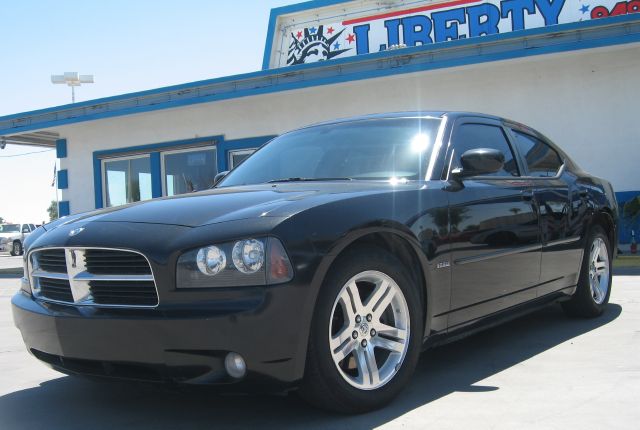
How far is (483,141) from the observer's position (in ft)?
14.6

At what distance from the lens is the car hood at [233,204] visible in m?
2.96

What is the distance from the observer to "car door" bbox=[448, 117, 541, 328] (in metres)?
3.68

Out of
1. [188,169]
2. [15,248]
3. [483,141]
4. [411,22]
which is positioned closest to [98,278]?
[483,141]

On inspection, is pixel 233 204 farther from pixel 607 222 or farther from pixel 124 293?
pixel 607 222

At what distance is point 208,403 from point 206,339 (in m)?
0.88

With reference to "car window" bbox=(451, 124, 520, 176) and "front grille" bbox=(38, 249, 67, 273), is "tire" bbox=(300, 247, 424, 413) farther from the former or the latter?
"front grille" bbox=(38, 249, 67, 273)

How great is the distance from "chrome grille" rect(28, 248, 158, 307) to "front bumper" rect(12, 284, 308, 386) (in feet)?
0.26

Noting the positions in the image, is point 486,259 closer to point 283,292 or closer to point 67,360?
point 283,292

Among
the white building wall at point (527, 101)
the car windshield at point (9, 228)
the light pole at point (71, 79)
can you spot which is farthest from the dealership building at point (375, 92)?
the car windshield at point (9, 228)

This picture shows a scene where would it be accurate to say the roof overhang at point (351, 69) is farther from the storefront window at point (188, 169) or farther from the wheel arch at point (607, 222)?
the wheel arch at point (607, 222)

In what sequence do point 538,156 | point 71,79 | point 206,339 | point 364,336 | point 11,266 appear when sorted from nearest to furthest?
point 206,339 → point 364,336 → point 538,156 → point 11,266 → point 71,79

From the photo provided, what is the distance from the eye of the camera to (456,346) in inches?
182

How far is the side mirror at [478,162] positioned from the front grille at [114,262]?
188 cm

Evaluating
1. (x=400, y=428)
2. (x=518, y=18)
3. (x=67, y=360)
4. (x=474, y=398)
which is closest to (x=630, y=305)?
(x=474, y=398)
